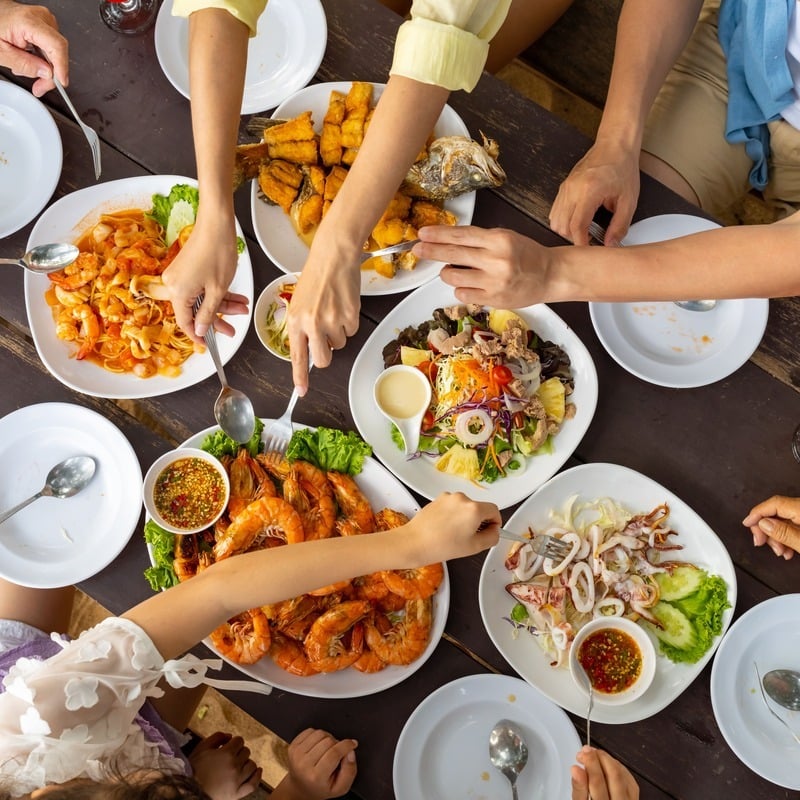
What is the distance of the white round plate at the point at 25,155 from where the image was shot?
244cm

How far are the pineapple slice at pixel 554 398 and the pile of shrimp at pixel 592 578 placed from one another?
0.35 meters

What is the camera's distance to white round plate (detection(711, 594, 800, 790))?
2.16m

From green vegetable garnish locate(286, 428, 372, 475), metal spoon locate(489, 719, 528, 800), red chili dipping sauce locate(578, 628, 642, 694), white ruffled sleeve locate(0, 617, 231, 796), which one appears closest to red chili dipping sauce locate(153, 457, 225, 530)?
green vegetable garnish locate(286, 428, 372, 475)

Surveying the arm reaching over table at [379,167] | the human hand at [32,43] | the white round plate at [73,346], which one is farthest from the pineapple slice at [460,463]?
the human hand at [32,43]

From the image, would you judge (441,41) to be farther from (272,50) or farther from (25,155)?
(25,155)

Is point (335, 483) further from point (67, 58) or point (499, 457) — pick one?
point (67, 58)

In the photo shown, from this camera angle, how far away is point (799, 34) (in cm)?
237

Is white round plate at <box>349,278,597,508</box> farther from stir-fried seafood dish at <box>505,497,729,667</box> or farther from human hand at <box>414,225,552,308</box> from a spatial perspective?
human hand at <box>414,225,552,308</box>

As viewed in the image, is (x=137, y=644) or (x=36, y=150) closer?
(x=137, y=644)

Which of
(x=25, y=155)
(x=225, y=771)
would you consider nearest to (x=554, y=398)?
(x=225, y=771)

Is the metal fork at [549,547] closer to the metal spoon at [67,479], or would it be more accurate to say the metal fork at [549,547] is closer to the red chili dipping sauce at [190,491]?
the red chili dipping sauce at [190,491]

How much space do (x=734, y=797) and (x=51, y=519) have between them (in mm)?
2218

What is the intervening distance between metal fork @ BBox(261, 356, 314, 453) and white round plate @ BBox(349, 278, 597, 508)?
196 mm

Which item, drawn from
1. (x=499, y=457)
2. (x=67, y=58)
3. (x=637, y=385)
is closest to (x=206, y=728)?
(x=499, y=457)
